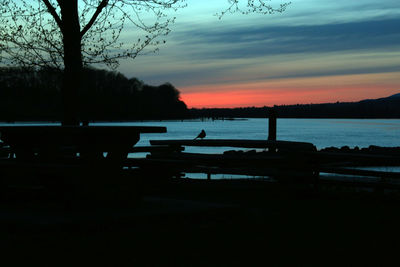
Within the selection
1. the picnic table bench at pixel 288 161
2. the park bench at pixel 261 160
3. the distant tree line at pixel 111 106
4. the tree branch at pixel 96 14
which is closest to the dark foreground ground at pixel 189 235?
the picnic table bench at pixel 288 161

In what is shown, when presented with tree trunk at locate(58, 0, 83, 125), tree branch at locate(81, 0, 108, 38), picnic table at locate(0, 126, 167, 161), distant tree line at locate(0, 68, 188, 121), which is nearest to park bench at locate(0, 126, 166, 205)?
picnic table at locate(0, 126, 167, 161)

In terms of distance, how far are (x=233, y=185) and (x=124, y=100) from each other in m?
128

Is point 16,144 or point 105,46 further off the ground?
point 105,46

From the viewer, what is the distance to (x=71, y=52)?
1255cm

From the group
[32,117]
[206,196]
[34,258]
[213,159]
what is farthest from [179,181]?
[32,117]

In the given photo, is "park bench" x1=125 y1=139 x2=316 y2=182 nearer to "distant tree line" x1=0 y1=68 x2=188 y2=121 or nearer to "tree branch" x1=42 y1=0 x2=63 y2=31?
"tree branch" x1=42 y1=0 x2=63 y2=31

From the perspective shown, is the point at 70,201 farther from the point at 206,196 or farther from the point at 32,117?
the point at 32,117

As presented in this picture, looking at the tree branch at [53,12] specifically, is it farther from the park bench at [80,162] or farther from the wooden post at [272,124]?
the wooden post at [272,124]

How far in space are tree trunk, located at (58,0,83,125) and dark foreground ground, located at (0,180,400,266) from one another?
4.87m

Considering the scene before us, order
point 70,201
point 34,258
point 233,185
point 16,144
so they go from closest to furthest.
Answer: point 34,258 → point 70,201 → point 16,144 → point 233,185

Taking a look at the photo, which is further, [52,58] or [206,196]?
[52,58]

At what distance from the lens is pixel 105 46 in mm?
13688

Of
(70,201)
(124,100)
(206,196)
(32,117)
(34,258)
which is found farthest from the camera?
(124,100)

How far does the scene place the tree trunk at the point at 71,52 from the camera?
12500 millimetres
